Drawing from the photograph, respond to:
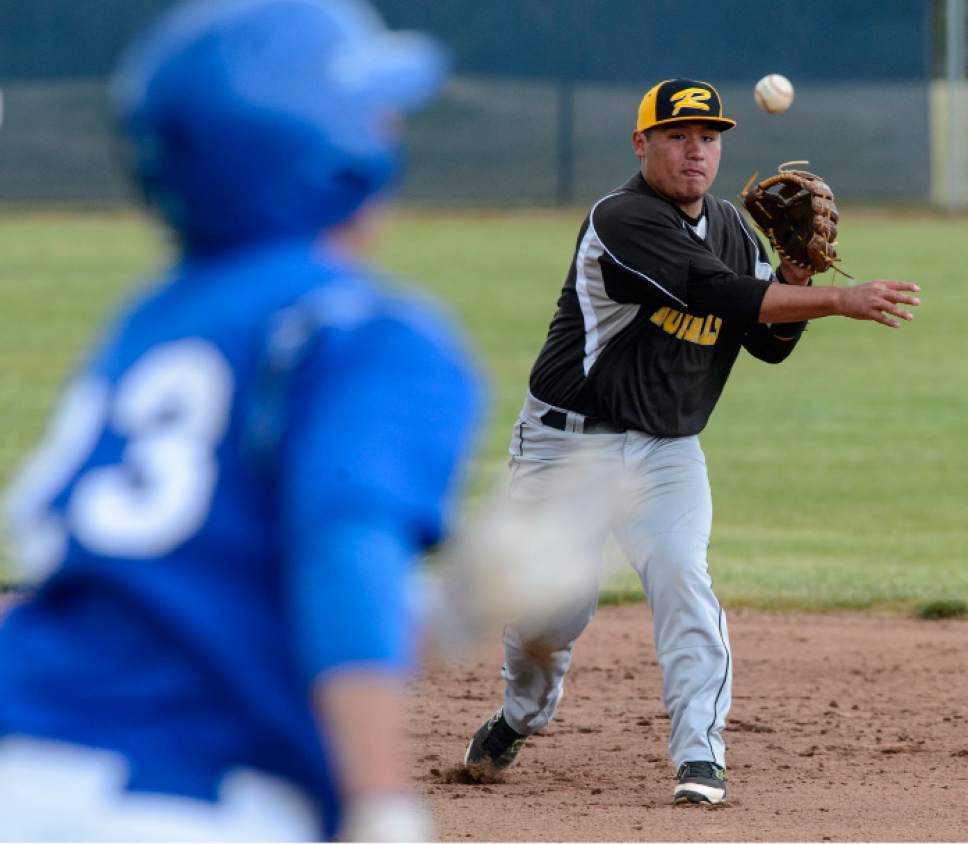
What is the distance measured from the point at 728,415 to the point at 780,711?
7.48m

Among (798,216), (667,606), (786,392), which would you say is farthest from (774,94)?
(786,392)

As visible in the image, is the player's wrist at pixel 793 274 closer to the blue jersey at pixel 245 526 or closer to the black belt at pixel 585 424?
the black belt at pixel 585 424

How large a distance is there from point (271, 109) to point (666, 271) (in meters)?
3.67

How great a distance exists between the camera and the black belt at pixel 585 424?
5.27 m

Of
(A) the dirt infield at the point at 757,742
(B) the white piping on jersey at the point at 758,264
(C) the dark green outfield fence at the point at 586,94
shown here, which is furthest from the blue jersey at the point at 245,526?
(C) the dark green outfield fence at the point at 586,94

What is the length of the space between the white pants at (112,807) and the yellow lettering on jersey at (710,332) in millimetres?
3912

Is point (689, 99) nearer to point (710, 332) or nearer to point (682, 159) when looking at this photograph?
point (682, 159)

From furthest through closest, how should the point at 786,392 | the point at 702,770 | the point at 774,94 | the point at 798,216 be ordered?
the point at 786,392, the point at 774,94, the point at 798,216, the point at 702,770

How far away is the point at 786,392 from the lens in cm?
1475

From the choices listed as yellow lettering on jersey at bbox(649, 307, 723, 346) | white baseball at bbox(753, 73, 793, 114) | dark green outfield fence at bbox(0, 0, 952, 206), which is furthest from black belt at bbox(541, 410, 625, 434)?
dark green outfield fence at bbox(0, 0, 952, 206)

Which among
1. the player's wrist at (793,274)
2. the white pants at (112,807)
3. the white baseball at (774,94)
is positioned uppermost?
the white pants at (112,807)

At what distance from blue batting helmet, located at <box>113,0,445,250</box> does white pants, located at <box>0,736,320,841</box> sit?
0.50m

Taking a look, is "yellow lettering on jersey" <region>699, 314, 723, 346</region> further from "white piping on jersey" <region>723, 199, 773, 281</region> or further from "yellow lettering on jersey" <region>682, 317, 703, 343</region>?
"white piping on jersey" <region>723, 199, 773, 281</region>

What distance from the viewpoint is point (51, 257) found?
78.5 feet
